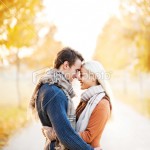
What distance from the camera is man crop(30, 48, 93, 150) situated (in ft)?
10.9

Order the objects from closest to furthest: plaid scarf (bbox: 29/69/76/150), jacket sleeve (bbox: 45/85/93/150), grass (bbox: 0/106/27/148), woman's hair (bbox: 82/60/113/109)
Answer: jacket sleeve (bbox: 45/85/93/150), plaid scarf (bbox: 29/69/76/150), woman's hair (bbox: 82/60/113/109), grass (bbox: 0/106/27/148)

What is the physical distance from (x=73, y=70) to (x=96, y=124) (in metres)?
0.50

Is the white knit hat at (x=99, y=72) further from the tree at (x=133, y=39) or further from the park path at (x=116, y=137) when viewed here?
the tree at (x=133, y=39)

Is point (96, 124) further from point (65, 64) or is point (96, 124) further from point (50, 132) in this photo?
point (65, 64)

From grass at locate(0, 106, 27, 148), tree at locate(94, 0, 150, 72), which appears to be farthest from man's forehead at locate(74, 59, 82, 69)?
tree at locate(94, 0, 150, 72)

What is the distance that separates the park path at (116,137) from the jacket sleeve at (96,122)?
3.37 m

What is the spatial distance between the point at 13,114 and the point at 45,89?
981cm

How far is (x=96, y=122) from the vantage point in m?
3.67

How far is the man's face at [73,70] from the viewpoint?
3.71 meters

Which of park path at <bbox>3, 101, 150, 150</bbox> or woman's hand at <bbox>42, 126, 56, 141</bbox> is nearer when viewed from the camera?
woman's hand at <bbox>42, 126, 56, 141</bbox>

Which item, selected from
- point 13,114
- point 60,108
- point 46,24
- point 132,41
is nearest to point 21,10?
point 13,114

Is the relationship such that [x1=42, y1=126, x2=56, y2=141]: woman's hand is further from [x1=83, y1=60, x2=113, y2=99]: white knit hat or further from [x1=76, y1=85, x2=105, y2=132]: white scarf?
[x1=83, y1=60, x2=113, y2=99]: white knit hat

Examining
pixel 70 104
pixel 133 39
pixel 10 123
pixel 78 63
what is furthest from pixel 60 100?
pixel 133 39

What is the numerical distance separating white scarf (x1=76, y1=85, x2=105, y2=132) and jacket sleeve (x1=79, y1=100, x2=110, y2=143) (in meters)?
0.04
